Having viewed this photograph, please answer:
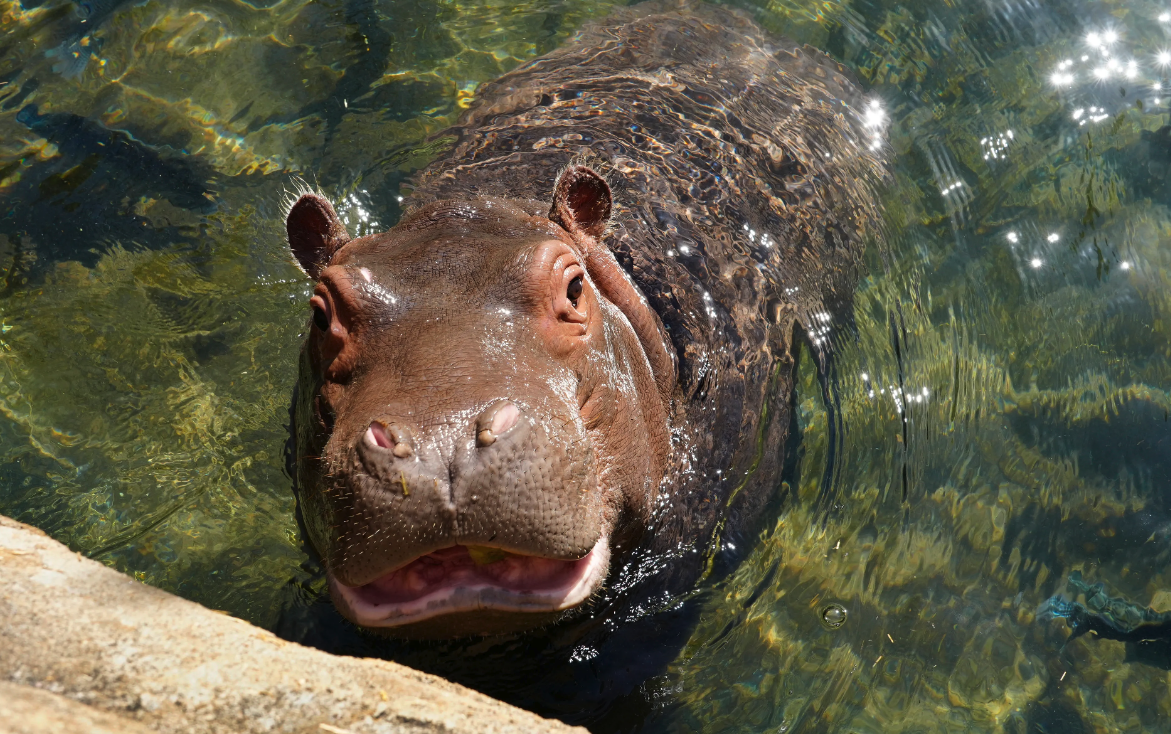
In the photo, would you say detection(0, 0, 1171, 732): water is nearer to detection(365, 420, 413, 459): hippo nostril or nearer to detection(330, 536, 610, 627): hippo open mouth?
detection(330, 536, 610, 627): hippo open mouth

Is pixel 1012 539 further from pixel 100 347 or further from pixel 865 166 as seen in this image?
pixel 100 347

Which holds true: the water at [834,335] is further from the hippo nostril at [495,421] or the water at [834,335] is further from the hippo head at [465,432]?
the hippo nostril at [495,421]

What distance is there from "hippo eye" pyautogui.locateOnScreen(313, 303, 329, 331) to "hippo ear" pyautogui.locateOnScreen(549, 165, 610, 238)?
1.56 m

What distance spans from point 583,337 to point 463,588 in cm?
128

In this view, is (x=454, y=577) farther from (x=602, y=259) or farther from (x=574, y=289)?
(x=602, y=259)

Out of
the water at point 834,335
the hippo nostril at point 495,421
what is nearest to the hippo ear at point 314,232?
the water at point 834,335

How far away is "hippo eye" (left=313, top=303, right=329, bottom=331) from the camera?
4.29 metres

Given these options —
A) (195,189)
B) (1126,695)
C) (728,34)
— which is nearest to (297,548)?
(195,189)

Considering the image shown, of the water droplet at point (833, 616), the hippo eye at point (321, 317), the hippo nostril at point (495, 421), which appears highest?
the hippo nostril at point (495, 421)

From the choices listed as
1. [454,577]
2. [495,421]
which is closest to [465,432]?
[495,421]

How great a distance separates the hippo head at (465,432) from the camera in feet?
11.4

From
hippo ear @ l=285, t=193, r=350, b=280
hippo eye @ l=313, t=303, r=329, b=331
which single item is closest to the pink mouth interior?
hippo eye @ l=313, t=303, r=329, b=331

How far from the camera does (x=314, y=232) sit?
17.1 feet

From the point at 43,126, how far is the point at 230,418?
11.6 ft
